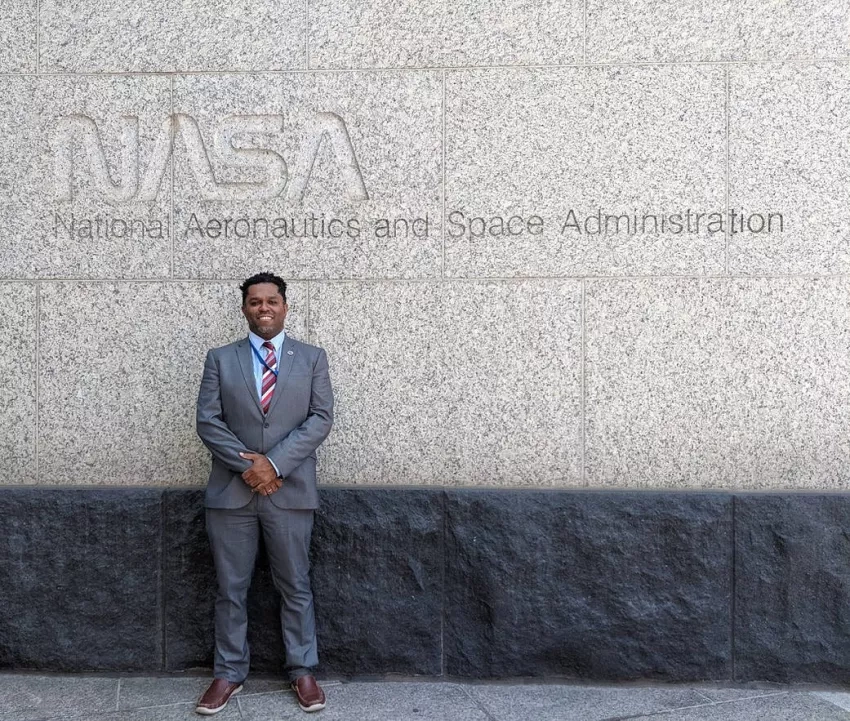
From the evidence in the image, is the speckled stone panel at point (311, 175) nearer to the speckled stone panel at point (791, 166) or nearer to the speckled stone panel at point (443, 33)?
the speckled stone panel at point (443, 33)

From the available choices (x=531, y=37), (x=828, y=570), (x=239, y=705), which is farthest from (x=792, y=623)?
(x=531, y=37)

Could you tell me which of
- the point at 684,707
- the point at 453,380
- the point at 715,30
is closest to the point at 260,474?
the point at 453,380

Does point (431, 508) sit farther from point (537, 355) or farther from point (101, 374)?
point (101, 374)

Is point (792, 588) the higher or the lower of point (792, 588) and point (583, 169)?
the lower

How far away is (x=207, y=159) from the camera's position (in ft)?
16.4

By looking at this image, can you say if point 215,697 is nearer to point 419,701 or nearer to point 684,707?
point 419,701

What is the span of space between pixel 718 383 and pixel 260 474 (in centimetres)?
264

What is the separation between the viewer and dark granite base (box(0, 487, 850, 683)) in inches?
182

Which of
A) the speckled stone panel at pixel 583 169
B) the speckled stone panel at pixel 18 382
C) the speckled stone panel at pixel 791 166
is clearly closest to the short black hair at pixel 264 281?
the speckled stone panel at pixel 583 169

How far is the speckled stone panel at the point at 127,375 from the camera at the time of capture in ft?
16.3

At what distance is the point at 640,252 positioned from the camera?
4.85 m

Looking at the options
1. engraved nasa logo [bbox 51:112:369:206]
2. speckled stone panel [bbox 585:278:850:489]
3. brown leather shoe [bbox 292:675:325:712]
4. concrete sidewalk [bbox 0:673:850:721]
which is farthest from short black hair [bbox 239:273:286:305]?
concrete sidewalk [bbox 0:673:850:721]

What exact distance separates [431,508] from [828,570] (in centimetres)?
222

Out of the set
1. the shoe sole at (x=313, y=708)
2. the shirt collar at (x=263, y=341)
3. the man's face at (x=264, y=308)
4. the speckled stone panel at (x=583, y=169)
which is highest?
the speckled stone panel at (x=583, y=169)
